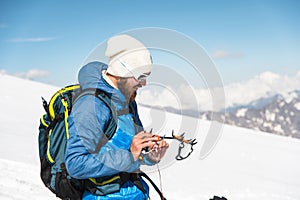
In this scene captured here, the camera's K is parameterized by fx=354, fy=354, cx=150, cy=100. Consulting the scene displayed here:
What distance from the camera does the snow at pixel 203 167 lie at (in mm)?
6122

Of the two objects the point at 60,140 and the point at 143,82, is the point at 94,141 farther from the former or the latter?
the point at 143,82

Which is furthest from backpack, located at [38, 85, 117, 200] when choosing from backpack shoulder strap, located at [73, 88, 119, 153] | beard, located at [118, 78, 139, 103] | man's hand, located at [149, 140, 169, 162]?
man's hand, located at [149, 140, 169, 162]

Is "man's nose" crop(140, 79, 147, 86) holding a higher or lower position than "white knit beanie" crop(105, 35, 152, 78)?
lower

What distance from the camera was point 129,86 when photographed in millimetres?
2086

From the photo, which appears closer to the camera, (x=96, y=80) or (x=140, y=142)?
(x=140, y=142)

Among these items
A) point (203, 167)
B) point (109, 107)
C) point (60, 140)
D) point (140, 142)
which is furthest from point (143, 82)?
point (203, 167)

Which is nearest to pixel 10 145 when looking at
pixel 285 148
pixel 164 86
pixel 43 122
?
pixel 43 122

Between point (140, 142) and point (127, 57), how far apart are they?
483 mm

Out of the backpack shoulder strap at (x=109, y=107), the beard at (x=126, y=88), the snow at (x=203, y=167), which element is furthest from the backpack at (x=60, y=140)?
the snow at (x=203, y=167)

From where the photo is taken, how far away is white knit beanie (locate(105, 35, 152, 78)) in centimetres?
197

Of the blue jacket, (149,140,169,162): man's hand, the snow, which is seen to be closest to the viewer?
the blue jacket

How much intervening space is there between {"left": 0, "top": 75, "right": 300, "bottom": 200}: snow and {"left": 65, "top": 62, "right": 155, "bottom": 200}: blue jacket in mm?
276

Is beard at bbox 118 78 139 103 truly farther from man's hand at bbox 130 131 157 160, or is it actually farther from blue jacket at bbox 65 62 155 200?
man's hand at bbox 130 131 157 160

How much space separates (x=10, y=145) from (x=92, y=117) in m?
8.71
